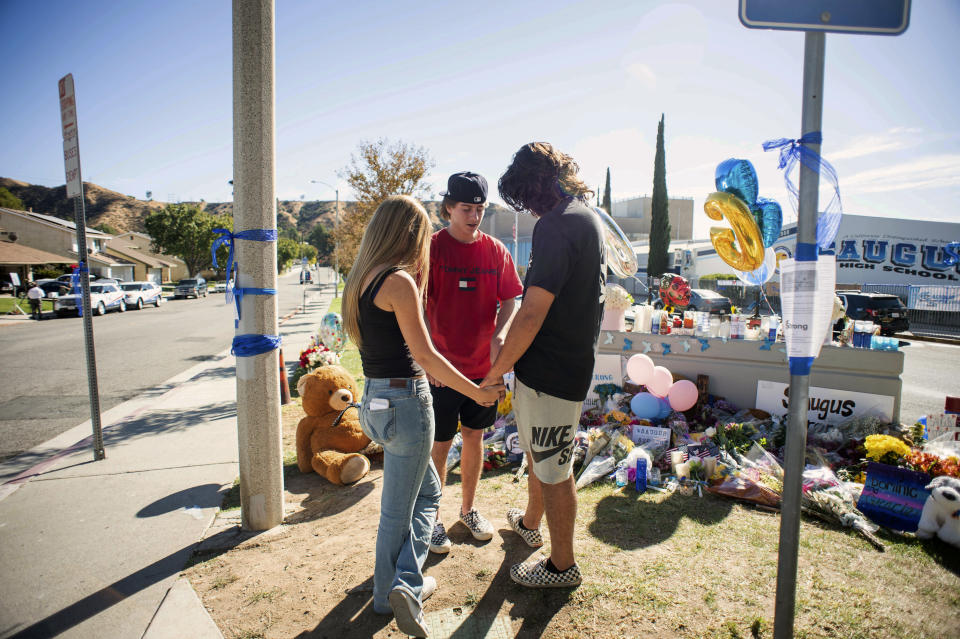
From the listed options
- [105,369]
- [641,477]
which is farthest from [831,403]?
[105,369]

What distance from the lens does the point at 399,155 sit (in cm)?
1293

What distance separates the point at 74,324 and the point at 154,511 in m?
18.8

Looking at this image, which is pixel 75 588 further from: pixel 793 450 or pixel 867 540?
pixel 867 540

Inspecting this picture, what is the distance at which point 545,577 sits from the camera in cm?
240

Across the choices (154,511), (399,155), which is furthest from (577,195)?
(399,155)

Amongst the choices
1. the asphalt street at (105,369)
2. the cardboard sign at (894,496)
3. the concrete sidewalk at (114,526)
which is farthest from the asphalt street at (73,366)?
the cardboard sign at (894,496)

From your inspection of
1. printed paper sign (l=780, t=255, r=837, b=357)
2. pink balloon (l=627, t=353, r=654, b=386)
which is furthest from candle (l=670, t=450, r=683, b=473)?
printed paper sign (l=780, t=255, r=837, b=357)

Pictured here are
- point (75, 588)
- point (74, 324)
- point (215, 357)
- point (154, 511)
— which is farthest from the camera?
point (74, 324)

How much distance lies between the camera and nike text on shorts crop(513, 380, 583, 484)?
228 centimetres

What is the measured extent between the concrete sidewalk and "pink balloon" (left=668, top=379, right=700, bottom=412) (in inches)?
152

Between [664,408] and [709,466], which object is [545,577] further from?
[664,408]

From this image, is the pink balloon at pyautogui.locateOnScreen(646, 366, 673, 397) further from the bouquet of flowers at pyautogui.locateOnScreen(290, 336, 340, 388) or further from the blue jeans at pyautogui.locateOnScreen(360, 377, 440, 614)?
the bouquet of flowers at pyautogui.locateOnScreen(290, 336, 340, 388)

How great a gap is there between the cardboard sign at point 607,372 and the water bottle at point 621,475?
1.35 m

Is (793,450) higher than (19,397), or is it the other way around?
(793,450)
